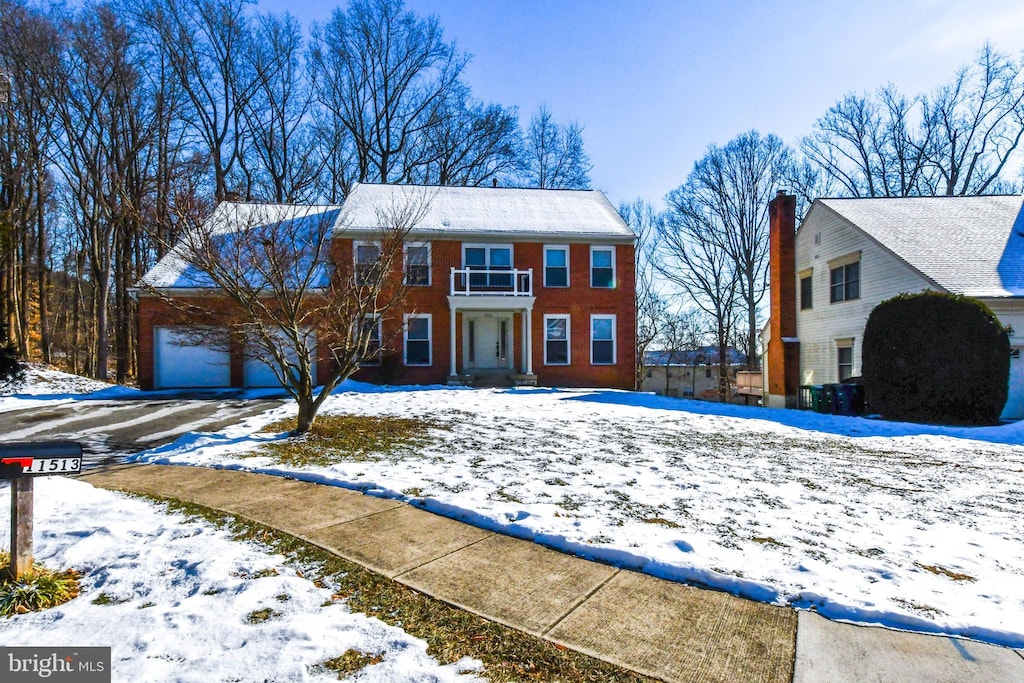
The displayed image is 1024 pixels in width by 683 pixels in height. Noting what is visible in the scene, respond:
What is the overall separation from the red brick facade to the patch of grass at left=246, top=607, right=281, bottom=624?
48.9ft

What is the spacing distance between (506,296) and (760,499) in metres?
13.3

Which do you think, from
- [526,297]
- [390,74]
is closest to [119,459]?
[526,297]

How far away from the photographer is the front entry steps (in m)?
17.1

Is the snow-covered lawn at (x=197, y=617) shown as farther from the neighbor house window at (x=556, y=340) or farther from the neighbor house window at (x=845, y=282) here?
the neighbor house window at (x=845, y=282)

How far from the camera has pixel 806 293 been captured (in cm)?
1823

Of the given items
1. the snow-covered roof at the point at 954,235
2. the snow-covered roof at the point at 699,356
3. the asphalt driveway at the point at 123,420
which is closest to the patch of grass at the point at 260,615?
the asphalt driveway at the point at 123,420

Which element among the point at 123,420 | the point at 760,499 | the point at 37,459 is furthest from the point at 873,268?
the point at 123,420

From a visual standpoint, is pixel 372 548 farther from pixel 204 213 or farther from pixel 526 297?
pixel 526 297

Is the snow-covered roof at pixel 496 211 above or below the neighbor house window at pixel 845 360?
above

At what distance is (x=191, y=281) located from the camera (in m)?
15.9

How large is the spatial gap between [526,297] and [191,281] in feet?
33.1

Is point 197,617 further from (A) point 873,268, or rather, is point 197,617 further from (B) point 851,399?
(A) point 873,268

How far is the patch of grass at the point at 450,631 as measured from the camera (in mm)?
2195

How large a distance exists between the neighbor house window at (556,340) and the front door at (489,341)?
1308 millimetres
